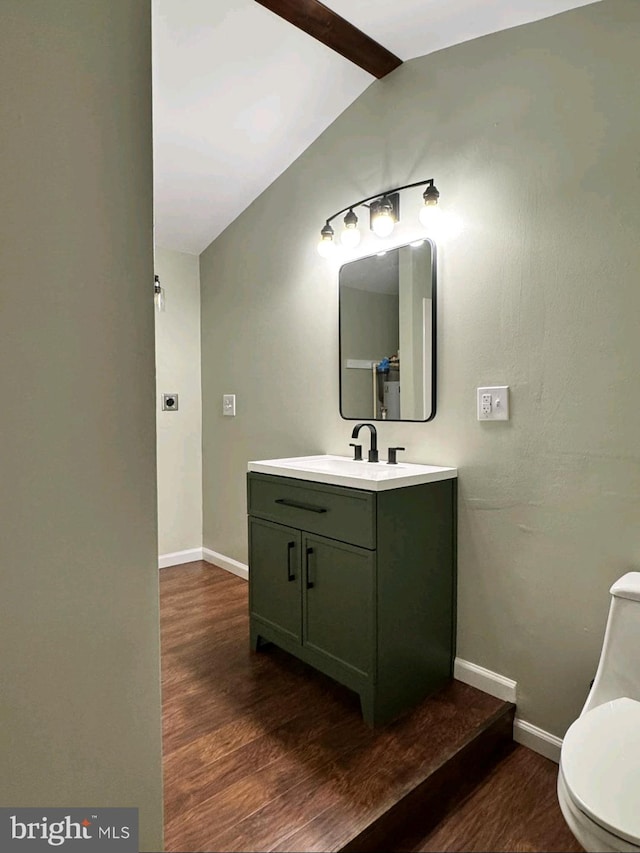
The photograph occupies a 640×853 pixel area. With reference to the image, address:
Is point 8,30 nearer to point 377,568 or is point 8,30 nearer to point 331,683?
point 377,568

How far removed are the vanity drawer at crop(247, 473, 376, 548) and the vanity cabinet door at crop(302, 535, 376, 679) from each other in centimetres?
5

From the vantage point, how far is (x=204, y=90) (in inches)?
83.4

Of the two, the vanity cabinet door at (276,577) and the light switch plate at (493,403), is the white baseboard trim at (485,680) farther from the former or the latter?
the light switch plate at (493,403)

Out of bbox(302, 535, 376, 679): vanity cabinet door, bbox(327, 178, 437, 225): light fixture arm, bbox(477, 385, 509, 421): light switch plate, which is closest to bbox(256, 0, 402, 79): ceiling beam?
bbox(327, 178, 437, 225): light fixture arm

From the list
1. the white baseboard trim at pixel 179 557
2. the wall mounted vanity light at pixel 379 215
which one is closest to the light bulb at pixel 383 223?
the wall mounted vanity light at pixel 379 215

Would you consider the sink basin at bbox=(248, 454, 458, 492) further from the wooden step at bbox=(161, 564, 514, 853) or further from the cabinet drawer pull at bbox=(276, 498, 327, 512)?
the wooden step at bbox=(161, 564, 514, 853)

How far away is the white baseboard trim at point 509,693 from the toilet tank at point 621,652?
1.35 ft

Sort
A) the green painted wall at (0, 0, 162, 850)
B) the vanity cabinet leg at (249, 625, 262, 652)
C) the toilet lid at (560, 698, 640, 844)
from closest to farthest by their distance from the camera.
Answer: the green painted wall at (0, 0, 162, 850) < the toilet lid at (560, 698, 640, 844) < the vanity cabinet leg at (249, 625, 262, 652)

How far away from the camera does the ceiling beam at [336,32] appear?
176cm

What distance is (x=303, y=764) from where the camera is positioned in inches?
60.3

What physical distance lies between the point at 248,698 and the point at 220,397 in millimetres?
1890

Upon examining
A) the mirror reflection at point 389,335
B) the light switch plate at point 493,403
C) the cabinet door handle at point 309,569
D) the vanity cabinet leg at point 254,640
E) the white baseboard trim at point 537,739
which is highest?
the mirror reflection at point 389,335

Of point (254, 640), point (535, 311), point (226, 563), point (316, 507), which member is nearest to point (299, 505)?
point (316, 507)

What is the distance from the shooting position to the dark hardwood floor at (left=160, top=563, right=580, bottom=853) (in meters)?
1.33
